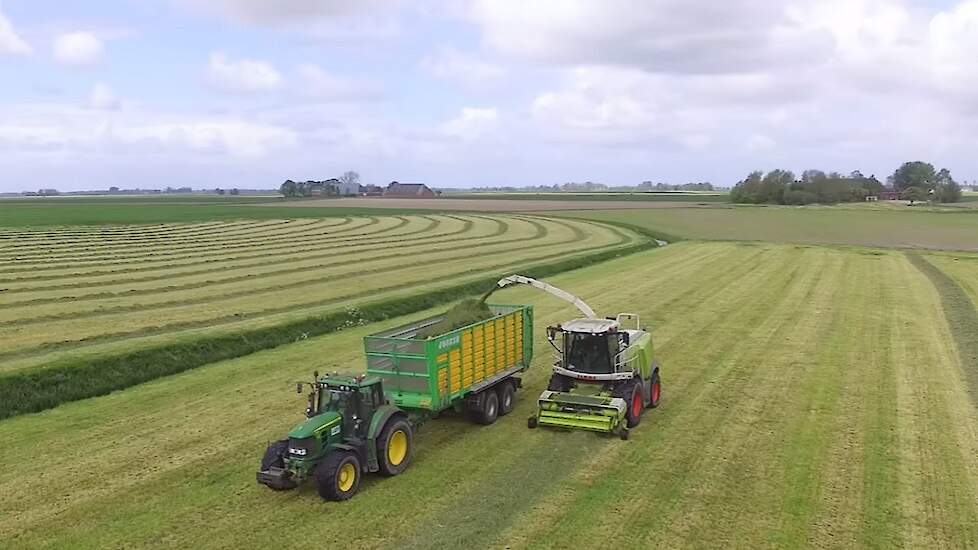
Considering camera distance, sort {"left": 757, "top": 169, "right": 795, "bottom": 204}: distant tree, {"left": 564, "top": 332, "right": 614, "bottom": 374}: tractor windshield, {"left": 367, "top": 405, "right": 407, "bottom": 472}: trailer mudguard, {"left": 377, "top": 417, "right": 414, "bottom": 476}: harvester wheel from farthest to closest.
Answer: {"left": 757, "top": 169, "right": 795, "bottom": 204}: distant tree, {"left": 564, "top": 332, "right": 614, "bottom": 374}: tractor windshield, {"left": 377, "top": 417, "right": 414, "bottom": 476}: harvester wheel, {"left": 367, "top": 405, "right": 407, "bottom": 472}: trailer mudguard

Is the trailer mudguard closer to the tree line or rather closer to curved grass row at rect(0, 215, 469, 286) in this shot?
curved grass row at rect(0, 215, 469, 286)

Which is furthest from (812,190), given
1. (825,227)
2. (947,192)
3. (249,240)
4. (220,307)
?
(220,307)

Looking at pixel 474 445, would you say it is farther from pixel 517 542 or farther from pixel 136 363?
pixel 136 363

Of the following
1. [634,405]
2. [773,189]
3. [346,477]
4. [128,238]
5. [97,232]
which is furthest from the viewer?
[773,189]

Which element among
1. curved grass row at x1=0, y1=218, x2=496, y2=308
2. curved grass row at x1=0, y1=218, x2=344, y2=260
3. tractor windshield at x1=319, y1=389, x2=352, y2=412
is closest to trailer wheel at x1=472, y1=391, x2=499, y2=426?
tractor windshield at x1=319, y1=389, x2=352, y2=412

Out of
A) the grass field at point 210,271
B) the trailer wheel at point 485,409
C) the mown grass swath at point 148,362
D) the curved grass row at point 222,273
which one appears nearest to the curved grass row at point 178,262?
the grass field at point 210,271

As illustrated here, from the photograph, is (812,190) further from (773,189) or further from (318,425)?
(318,425)

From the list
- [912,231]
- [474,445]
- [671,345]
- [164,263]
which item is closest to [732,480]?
[474,445]
